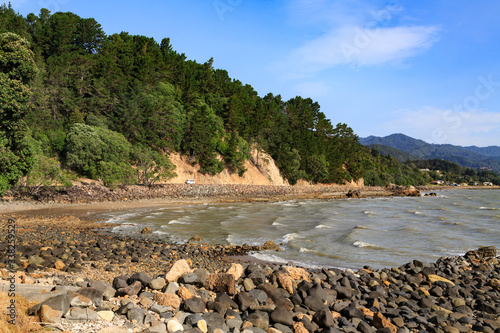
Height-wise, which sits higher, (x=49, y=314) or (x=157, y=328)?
(x=49, y=314)

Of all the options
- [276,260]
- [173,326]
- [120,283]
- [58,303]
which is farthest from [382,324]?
[276,260]

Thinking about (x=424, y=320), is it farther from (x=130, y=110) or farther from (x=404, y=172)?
(x=404, y=172)

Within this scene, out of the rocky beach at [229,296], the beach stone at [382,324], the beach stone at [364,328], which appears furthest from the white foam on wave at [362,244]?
the beach stone at [364,328]

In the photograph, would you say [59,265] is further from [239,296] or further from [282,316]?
[282,316]

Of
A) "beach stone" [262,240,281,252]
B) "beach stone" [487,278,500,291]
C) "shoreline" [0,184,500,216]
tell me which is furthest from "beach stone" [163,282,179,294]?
"shoreline" [0,184,500,216]

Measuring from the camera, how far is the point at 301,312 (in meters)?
7.02

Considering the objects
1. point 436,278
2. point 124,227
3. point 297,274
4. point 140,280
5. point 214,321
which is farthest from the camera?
point 124,227

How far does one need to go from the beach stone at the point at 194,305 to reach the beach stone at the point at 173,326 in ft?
2.12

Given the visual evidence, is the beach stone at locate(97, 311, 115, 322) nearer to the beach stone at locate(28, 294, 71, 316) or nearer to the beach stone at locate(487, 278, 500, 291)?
the beach stone at locate(28, 294, 71, 316)

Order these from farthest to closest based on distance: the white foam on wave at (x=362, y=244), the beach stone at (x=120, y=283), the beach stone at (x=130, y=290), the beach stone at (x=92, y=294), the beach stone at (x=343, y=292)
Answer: the white foam on wave at (x=362, y=244), the beach stone at (x=343, y=292), the beach stone at (x=120, y=283), the beach stone at (x=130, y=290), the beach stone at (x=92, y=294)

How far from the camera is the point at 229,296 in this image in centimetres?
730

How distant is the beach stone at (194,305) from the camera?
6383mm

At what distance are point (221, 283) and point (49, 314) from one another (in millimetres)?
3573

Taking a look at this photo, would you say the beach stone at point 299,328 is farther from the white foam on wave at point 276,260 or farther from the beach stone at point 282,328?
the white foam on wave at point 276,260
